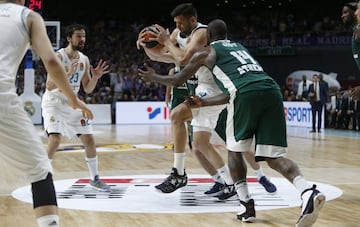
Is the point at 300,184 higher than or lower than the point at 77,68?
lower

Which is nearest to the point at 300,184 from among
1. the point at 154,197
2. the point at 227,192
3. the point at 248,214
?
the point at 248,214

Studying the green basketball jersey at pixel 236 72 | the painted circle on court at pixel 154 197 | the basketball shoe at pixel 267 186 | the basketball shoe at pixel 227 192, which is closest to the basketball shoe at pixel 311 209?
the green basketball jersey at pixel 236 72

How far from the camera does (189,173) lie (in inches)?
315

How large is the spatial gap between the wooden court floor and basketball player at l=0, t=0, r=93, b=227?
24 centimetres

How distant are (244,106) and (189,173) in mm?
3374

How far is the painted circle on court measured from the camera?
5.45m

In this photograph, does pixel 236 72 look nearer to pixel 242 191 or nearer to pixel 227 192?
pixel 242 191

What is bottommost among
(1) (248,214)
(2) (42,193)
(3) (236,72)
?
(1) (248,214)

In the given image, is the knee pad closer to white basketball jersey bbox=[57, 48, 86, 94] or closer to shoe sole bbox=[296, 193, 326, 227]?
shoe sole bbox=[296, 193, 326, 227]

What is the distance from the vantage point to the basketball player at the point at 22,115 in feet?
10.3

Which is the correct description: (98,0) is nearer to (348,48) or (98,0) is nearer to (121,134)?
(348,48)

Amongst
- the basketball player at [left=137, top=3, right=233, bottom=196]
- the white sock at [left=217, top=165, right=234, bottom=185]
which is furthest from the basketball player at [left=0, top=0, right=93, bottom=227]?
the white sock at [left=217, top=165, right=234, bottom=185]

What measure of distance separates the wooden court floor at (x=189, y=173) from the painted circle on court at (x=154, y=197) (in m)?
0.17

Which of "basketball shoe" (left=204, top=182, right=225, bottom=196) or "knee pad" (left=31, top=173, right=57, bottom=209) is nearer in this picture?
"knee pad" (left=31, top=173, right=57, bottom=209)
